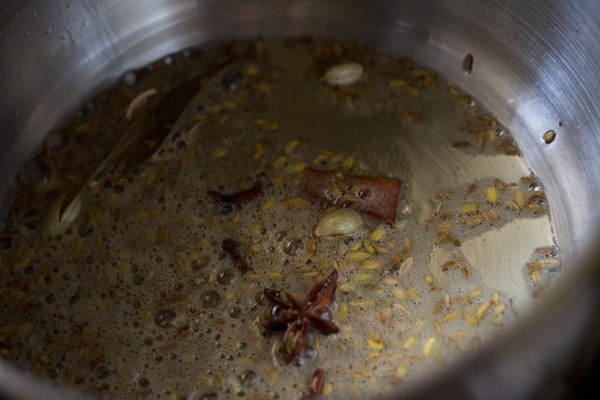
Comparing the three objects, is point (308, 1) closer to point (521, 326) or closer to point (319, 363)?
point (319, 363)

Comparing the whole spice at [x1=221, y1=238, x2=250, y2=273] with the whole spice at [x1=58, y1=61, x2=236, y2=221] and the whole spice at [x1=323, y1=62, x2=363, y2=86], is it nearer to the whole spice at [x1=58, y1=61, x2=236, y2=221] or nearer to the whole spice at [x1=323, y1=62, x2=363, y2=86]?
the whole spice at [x1=58, y1=61, x2=236, y2=221]

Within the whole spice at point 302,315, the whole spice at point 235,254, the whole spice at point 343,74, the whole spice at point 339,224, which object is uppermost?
the whole spice at point 343,74

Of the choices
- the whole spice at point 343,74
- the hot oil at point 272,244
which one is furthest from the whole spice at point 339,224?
the whole spice at point 343,74

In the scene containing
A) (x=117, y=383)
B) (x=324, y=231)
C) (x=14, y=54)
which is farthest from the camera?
(x=14, y=54)

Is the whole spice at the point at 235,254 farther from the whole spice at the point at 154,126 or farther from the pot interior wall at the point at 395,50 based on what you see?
the pot interior wall at the point at 395,50

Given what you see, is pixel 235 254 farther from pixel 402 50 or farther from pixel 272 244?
Answer: pixel 402 50

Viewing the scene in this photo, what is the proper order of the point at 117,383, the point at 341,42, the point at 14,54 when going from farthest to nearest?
the point at 341,42, the point at 14,54, the point at 117,383

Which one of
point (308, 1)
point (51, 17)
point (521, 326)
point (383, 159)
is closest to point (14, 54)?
Result: point (51, 17)
